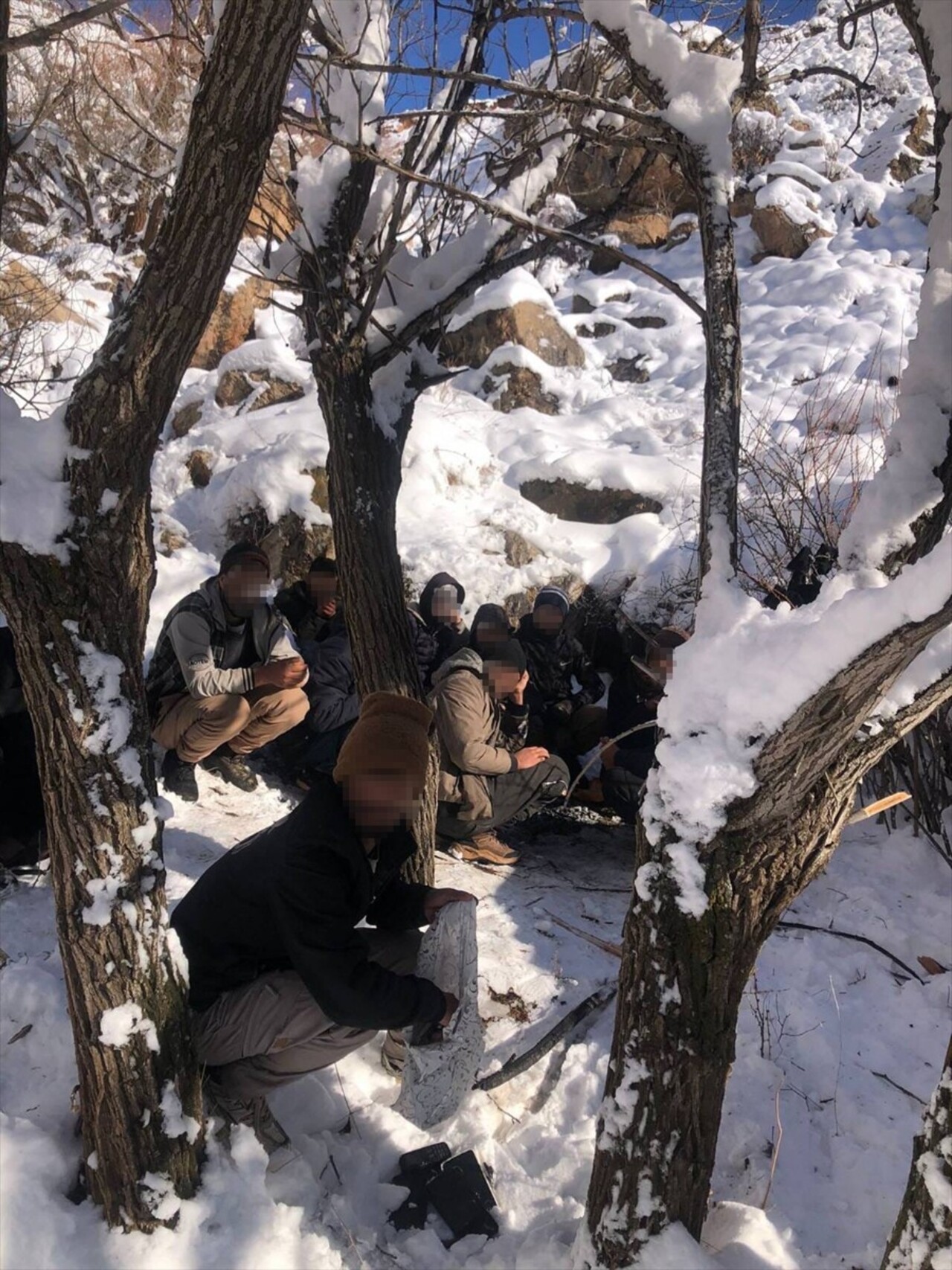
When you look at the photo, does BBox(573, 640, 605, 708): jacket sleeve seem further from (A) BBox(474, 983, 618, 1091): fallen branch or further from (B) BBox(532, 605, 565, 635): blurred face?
(A) BBox(474, 983, 618, 1091): fallen branch

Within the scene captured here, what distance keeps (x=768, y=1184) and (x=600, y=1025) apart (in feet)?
2.38

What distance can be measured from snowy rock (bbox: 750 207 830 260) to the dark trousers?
1308 centimetres

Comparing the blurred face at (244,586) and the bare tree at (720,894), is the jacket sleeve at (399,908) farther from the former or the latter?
the blurred face at (244,586)

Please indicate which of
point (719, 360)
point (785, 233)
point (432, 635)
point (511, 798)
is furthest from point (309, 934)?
point (785, 233)

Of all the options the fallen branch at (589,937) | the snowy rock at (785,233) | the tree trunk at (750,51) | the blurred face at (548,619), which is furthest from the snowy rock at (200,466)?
the snowy rock at (785,233)

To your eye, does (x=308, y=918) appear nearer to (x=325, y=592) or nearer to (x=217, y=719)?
(x=217, y=719)

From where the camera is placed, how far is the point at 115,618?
73.2 inches

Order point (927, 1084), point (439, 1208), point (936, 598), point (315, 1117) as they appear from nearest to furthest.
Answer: point (936, 598), point (439, 1208), point (315, 1117), point (927, 1084)

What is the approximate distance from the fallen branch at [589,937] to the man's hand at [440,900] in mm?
913

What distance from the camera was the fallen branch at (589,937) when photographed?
3.19 meters

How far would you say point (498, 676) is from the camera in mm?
3979

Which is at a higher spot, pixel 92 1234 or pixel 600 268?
pixel 600 268

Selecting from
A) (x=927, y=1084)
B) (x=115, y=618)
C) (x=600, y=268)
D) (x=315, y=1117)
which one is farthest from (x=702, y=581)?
(x=600, y=268)

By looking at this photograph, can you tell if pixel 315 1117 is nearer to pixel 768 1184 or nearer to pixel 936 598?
pixel 768 1184
